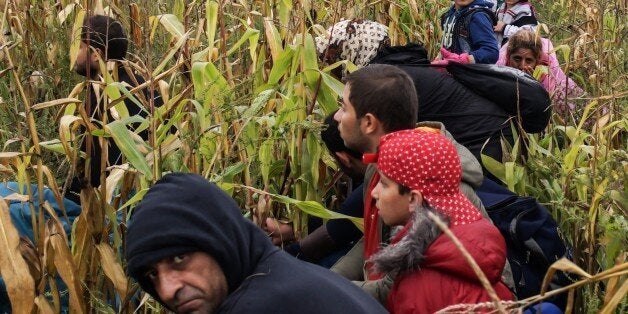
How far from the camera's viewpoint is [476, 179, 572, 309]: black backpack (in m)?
2.77

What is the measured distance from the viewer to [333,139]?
309 cm

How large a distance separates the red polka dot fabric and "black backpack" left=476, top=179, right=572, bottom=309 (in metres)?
0.39

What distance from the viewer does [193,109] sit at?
→ 3.20 meters

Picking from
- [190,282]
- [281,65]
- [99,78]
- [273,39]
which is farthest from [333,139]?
[190,282]

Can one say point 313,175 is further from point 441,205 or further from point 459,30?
point 459,30

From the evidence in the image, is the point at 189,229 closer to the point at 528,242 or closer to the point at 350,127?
the point at 350,127

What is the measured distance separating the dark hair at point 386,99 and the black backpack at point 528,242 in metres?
0.34

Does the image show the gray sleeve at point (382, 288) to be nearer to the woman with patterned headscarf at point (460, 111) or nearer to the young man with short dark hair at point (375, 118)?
the young man with short dark hair at point (375, 118)

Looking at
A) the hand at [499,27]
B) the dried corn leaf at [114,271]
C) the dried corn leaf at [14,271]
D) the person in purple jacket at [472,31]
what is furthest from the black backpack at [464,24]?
the dried corn leaf at [14,271]

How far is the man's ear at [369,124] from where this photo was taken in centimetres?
283

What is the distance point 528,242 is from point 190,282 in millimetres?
1286

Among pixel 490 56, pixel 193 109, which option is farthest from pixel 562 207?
pixel 490 56

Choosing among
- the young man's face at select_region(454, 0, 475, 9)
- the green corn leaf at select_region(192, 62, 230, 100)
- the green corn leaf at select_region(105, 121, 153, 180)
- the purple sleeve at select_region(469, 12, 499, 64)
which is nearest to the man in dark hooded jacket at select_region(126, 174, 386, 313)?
the green corn leaf at select_region(105, 121, 153, 180)

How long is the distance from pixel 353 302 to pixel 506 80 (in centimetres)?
180
